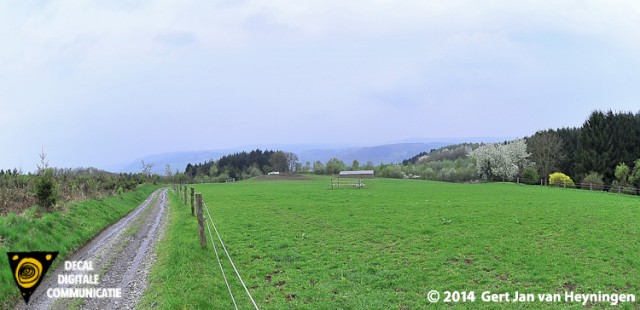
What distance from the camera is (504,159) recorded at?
94438 mm

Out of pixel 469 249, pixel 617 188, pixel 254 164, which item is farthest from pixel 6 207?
pixel 254 164

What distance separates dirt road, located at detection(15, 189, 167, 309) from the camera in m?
11.2

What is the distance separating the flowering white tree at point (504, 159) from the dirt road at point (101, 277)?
91307 mm

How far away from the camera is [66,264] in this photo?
1547 centimetres

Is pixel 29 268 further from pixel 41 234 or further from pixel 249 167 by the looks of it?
pixel 249 167

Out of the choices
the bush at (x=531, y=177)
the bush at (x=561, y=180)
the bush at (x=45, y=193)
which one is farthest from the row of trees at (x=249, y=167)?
the bush at (x=45, y=193)

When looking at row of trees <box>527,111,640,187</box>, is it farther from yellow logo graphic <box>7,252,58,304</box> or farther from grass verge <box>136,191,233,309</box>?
yellow logo graphic <box>7,252,58,304</box>

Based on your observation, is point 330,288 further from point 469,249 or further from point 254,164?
point 254,164

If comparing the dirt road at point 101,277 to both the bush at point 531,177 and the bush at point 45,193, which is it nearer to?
the bush at point 45,193

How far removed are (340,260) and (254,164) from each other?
18022 cm

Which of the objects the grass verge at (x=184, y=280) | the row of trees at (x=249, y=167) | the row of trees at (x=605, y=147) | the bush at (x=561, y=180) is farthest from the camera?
Answer: the row of trees at (x=249, y=167)

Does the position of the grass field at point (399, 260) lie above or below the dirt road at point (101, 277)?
below

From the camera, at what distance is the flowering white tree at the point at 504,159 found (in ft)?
307

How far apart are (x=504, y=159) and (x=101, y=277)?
320ft
